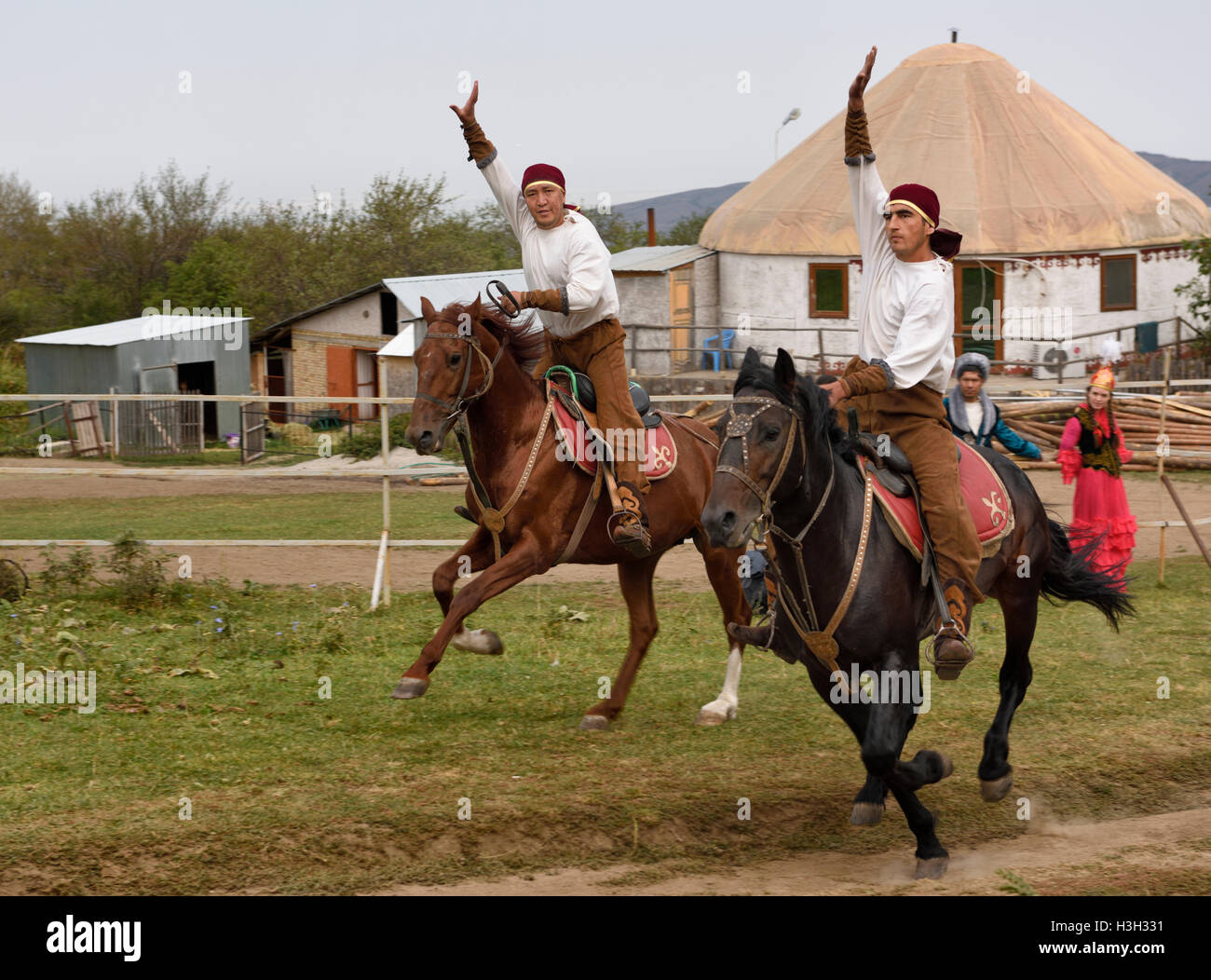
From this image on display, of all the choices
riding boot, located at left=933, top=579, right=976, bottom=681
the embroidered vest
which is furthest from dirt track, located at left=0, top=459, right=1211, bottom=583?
riding boot, located at left=933, top=579, right=976, bottom=681

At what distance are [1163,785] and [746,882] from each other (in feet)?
9.15

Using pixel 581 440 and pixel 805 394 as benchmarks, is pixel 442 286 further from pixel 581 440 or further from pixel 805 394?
pixel 805 394

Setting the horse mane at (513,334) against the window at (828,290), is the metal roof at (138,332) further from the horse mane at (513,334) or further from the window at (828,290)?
the horse mane at (513,334)

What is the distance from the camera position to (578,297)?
24.3 ft

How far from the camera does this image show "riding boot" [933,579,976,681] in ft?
19.2

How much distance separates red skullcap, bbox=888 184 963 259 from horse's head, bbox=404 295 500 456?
240 cm

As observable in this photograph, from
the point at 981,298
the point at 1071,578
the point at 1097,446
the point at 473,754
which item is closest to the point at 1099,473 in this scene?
the point at 1097,446

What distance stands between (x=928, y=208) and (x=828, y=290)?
2900 cm

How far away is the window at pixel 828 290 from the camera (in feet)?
112

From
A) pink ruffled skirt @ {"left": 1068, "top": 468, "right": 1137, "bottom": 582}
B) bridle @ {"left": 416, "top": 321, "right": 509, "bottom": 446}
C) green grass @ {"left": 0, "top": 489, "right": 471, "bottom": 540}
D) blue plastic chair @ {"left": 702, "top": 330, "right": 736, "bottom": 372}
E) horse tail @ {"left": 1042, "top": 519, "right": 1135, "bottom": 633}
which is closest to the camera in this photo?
bridle @ {"left": 416, "top": 321, "right": 509, "bottom": 446}

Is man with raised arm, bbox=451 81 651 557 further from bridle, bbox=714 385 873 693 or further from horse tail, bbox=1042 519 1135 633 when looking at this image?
horse tail, bbox=1042 519 1135 633

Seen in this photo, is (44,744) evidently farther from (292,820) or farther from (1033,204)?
(1033,204)

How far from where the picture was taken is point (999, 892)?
5395mm

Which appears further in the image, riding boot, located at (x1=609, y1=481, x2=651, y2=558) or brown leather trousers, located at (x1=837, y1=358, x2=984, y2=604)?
riding boot, located at (x1=609, y1=481, x2=651, y2=558)
